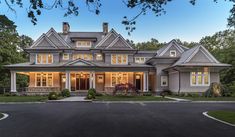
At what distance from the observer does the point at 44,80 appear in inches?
1411

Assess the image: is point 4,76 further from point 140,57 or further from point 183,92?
point 183,92

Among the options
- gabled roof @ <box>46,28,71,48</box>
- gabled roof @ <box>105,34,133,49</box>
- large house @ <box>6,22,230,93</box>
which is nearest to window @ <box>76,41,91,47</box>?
large house @ <box>6,22,230,93</box>

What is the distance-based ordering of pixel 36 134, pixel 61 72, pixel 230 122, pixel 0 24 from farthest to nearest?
pixel 0 24 → pixel 61 72 → pixel 230 122 → pixel 36 134

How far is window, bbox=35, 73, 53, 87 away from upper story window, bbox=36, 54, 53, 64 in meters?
1.76

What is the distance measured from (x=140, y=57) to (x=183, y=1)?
30836 millimetres

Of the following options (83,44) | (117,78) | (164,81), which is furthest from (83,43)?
(164,81)

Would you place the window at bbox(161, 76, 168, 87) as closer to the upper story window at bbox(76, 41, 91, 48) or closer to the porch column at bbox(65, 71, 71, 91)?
the upper story window at bbox(76, 41, 91, 48)

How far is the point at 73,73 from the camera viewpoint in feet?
117

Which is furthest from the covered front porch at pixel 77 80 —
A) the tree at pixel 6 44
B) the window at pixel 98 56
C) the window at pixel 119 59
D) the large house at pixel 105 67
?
the tree at pixel 6 44

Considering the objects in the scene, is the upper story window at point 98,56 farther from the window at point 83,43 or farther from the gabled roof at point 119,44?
the gabled roof at point 119,44

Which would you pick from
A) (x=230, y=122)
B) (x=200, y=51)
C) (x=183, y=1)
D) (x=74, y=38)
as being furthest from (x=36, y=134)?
(x=74, y=38)

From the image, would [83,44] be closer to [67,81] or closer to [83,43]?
[83,43]

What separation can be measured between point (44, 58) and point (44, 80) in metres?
3.17

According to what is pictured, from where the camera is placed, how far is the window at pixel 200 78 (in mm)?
31938
